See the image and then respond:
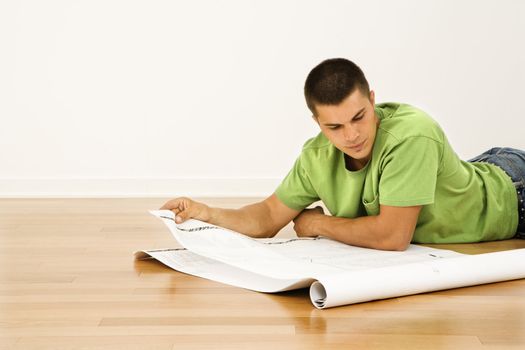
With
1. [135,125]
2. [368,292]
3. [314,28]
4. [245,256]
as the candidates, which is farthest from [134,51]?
[368,292]

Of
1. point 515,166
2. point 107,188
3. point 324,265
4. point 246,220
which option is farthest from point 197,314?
point 107,188

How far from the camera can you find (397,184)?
2258 millimetres

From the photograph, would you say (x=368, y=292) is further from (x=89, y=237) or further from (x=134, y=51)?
(x=134, y=51)

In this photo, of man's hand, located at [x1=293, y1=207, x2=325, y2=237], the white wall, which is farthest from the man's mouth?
the white wall

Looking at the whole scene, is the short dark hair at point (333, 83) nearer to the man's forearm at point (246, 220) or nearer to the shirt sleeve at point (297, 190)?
the shirt sleeve at point (297, 190)

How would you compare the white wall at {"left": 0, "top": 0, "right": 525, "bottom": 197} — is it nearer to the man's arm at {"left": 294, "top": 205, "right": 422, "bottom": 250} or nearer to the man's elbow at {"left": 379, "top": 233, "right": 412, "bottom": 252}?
the man's arm at {"left": 294, "top": 205, "right": 422, "bottom": 250}

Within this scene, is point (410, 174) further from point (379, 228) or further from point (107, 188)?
point (107, 188)

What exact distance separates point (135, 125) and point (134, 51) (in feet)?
1.24

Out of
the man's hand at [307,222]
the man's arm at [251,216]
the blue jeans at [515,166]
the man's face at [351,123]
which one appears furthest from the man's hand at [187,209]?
the blue jeans at [515,166]

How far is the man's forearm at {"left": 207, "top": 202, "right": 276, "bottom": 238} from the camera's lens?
A: 256 cm

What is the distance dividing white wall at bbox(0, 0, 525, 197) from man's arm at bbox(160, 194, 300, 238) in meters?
1.50

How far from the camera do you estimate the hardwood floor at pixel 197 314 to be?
163 cm

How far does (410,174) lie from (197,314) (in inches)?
30.7

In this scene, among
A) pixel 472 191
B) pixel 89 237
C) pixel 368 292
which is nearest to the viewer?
pixel 368 292
